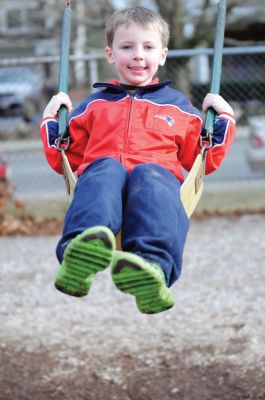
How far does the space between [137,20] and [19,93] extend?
12.6 m

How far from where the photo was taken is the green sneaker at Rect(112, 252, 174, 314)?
2801mm

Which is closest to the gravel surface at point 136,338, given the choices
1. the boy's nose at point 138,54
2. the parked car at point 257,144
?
the boy's nose at point 138,54

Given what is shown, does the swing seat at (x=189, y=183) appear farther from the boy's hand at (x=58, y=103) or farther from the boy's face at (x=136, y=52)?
the boy's face at (x=136, y=52)

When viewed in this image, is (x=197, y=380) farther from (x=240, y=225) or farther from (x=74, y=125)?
(x=240, y=225)

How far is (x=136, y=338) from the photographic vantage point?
5.59m

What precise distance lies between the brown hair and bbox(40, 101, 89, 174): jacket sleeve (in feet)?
1.26

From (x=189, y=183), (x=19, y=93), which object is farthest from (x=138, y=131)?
(x=19, y=93)

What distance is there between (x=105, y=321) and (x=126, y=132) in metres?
2.88

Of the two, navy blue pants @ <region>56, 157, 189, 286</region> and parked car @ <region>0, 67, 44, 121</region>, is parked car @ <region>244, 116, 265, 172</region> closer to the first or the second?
parked car @ <region>0, 67, 44, 121</region>

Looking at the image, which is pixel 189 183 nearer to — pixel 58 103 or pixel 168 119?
pixel 168 119

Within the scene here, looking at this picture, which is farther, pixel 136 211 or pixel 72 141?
pixel 72 141

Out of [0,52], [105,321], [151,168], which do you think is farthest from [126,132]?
[0,52]

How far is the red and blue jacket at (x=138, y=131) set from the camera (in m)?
3.35

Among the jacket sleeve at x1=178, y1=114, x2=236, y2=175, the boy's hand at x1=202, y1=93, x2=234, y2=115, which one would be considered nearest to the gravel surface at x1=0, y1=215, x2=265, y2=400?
the jacket sleeve at x1=178, y1=114, x2=236, y2=175
